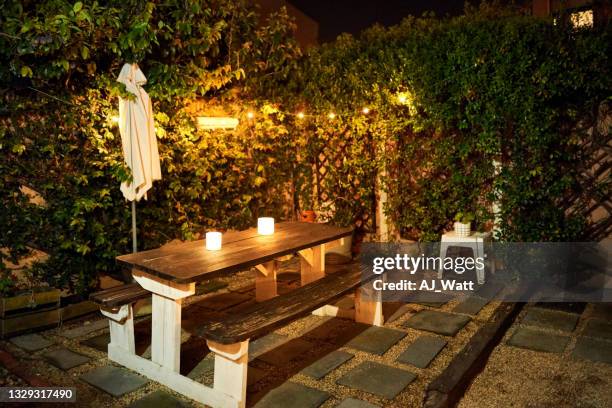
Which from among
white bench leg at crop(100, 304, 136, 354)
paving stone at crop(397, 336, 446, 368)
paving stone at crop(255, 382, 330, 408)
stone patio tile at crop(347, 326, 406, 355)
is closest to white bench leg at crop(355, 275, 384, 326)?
stone patio tile at crop(347, 326, 406, 355)

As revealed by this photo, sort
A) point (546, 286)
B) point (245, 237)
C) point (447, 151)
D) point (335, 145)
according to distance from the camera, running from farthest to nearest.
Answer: point (335, 145)
point (447, 151)
point (546, 286)
point (245, 237)

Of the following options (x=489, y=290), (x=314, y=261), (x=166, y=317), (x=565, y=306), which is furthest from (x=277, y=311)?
(x=565, y=306)

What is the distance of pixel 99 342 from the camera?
3.90 meters

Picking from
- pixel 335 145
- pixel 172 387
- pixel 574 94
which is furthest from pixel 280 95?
pixel 172 387

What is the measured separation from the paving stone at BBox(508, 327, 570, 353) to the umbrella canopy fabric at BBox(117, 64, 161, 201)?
11.4ft

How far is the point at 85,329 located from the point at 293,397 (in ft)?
7.27

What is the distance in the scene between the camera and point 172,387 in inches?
124

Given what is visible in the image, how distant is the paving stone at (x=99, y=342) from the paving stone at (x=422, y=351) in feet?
7.59

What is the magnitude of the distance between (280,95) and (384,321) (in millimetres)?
3686

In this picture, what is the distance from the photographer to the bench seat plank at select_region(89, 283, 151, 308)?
3.34 m

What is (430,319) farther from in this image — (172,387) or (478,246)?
(172,387)

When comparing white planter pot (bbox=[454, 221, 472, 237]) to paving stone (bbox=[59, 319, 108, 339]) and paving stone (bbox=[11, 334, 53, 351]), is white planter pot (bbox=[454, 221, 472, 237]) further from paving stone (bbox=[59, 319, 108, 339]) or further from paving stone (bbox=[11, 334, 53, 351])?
paving stone (bbox=[11, 334, 53, 351])

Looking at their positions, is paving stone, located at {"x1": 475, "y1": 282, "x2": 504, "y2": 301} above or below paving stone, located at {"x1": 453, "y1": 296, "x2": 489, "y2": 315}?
above

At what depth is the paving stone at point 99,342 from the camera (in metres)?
3.79
